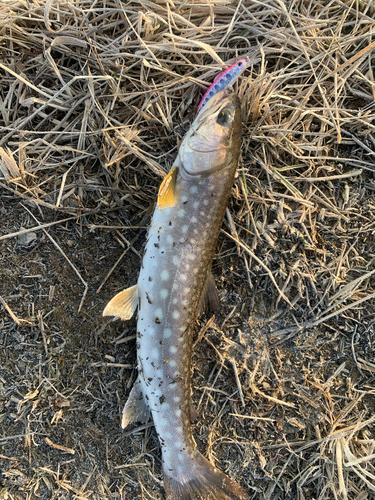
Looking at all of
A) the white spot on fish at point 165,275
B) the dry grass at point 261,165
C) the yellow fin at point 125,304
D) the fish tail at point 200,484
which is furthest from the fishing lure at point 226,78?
the fish tail at point 200,484

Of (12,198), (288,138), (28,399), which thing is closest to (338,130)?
(288,138)

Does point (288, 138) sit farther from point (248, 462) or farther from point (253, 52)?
point (248, 462)

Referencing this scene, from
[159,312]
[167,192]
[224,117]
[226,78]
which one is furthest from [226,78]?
[159,312]

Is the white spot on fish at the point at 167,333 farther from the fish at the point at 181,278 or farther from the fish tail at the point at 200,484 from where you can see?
the fish tail at the point at 200,484

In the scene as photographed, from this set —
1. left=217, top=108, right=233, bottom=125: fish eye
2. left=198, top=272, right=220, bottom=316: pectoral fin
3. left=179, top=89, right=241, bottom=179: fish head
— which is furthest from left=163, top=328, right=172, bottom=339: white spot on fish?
left=217, top=108, right=233, bottom=125: fish eye

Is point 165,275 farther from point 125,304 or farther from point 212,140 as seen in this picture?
point 212,140
